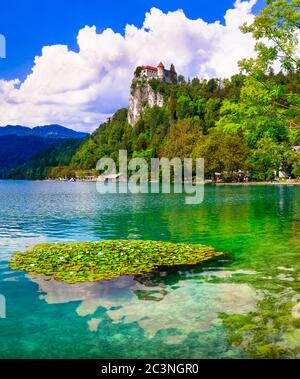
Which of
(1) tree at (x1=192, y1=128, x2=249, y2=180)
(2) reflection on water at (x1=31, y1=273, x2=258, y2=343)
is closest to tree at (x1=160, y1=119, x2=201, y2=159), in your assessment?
(1) tree at (x1=192, y1=128, x2=249, y2=180)

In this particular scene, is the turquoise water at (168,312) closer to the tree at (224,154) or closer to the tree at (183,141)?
the tree at (224,154)

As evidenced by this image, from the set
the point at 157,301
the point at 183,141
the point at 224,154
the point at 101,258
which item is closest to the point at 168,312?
the point at 157,301

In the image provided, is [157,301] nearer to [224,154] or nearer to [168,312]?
[168,312]

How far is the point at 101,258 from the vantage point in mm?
16906

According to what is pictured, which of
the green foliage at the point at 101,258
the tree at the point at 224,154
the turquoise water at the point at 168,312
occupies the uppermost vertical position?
the tree at the point at 224,154

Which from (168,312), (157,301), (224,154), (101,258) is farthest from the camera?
(224,154)

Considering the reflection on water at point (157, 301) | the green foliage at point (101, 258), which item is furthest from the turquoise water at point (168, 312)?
the green foliage at point (101, 258)

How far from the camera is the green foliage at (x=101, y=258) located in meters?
15.0

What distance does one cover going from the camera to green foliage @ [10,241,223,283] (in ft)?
49.2

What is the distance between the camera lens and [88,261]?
54.1 ft

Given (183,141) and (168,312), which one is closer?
(168,312)

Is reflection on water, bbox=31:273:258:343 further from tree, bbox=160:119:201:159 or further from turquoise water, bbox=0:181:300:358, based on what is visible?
tree, bbox=160:119:201:159
